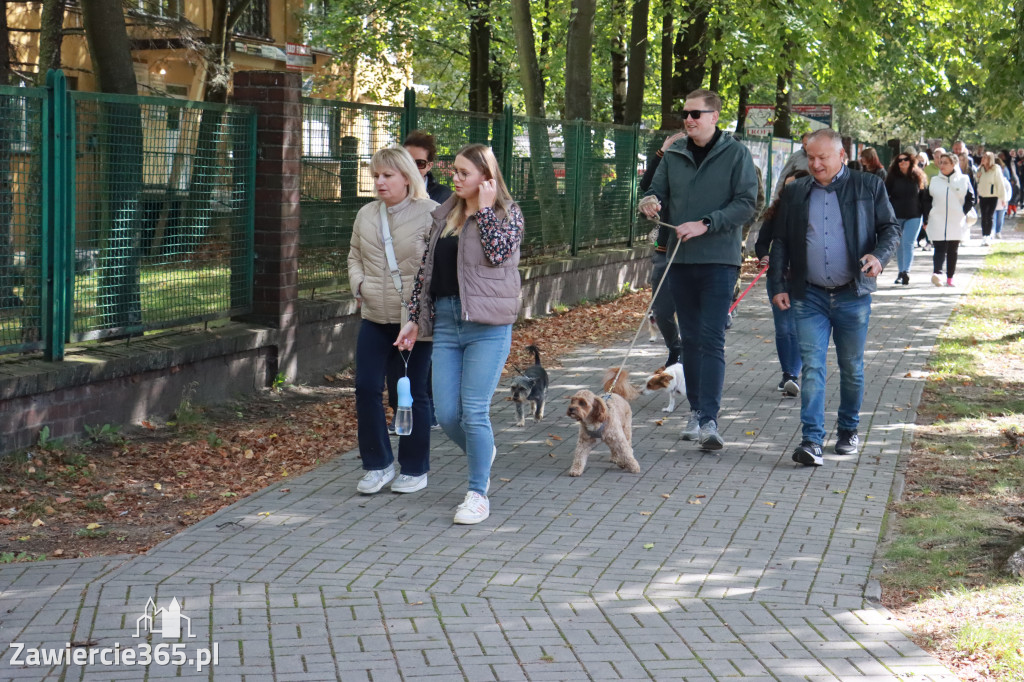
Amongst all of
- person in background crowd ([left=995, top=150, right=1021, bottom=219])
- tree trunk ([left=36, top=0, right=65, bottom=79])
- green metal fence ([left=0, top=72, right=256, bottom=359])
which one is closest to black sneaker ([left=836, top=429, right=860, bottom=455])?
green metal fence ([left=0, top=72, right=256, bottom=359])

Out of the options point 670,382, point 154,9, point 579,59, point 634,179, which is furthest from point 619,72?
point 670,382

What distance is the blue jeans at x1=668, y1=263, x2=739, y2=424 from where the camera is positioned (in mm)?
7867

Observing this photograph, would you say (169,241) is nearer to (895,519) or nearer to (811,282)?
(811,282)

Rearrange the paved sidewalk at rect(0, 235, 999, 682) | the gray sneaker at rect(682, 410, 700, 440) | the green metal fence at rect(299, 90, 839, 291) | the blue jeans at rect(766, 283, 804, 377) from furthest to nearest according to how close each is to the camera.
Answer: the green metal fence at rect(299, 90, 839, 291) < the blue jeans at rect(766, 283, 804, 377) < the gray sneaker at rect(682, 410, 700, 440) < the paved sidewalk at rect(0, 235, 999, 682)

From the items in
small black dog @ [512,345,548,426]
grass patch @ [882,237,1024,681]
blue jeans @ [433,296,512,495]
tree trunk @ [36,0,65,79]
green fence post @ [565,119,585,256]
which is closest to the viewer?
grass patch @ [882,237,1024,681]

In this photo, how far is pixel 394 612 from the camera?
16.4 ft

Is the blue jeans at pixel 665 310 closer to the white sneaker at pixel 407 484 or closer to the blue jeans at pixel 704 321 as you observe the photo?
the blue jeans at pixel 704 321

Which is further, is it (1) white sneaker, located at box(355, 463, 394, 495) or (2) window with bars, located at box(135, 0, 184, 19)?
(2) window with bars, located at box(135, 0, 184, 19)

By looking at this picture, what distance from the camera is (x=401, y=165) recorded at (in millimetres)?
6688

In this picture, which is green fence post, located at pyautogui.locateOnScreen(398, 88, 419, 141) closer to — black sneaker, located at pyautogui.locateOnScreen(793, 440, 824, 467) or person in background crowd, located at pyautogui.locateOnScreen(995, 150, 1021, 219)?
black sneaker, located at pyautogui.locateOnScreen(793, 440, 824, 467)

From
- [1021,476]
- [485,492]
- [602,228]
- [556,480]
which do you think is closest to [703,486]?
[556,480]

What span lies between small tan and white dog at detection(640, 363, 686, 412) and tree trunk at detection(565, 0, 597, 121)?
31.5 feet

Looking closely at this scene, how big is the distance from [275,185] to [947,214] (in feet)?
40.3

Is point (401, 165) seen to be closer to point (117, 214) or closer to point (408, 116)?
point (117, 214)
